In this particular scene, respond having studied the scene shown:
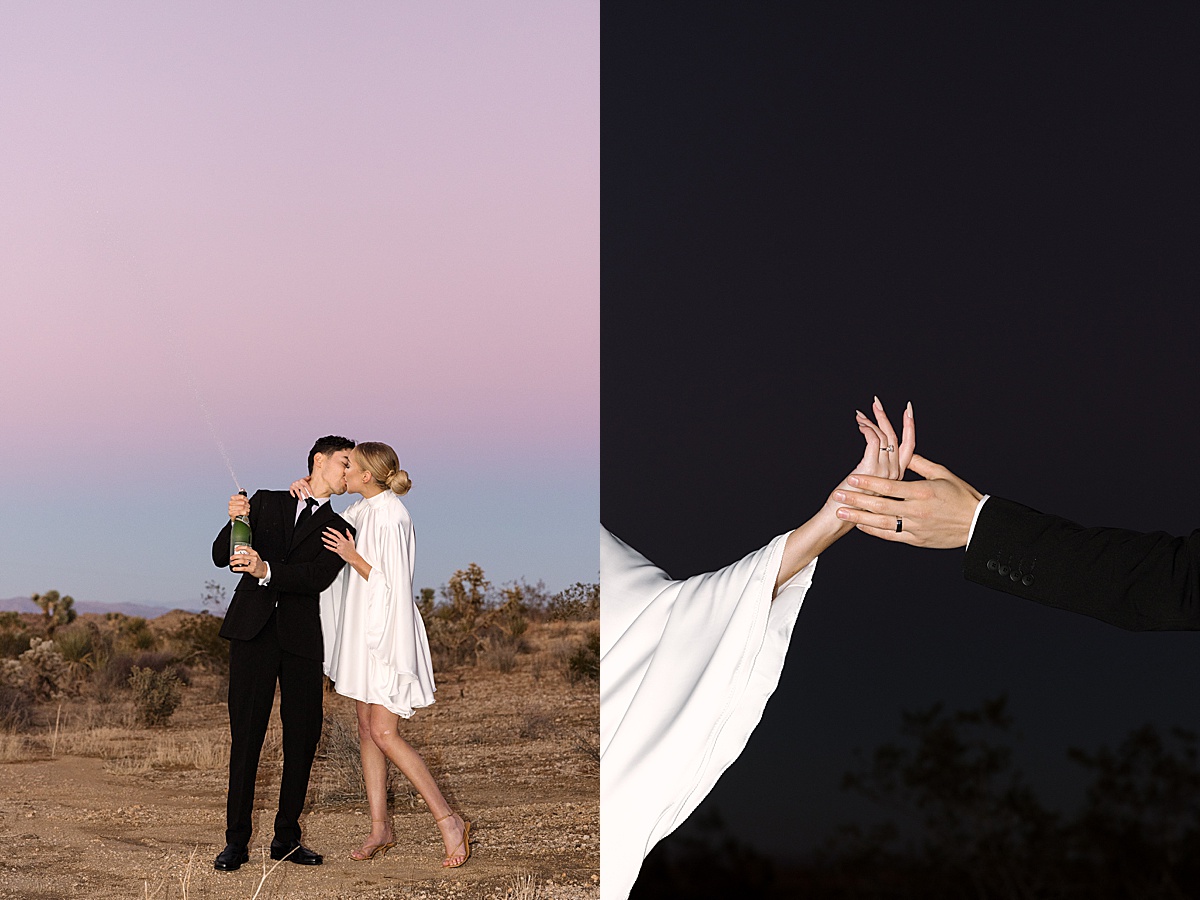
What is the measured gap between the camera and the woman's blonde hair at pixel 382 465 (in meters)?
3.55

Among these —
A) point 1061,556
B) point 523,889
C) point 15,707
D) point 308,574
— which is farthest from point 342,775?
point 1061,556

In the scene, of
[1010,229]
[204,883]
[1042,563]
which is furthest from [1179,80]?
[204,883]

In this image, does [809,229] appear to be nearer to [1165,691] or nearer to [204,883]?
[1165,691]

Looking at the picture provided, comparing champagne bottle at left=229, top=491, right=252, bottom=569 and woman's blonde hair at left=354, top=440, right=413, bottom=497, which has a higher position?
woman's blonde hair at left=354, top=440, right=413, bottom=497

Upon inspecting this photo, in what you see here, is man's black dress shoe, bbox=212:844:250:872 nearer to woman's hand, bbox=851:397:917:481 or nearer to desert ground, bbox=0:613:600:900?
desert ground, bbox=0:613:600:900

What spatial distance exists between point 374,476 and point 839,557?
1.64m

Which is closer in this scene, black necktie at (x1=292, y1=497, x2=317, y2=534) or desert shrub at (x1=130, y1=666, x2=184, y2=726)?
black necktie at (x1=292, y1=497, x2=317, y2=534)

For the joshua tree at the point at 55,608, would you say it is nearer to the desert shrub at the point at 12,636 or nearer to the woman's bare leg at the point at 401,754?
the desert shrub at the point at 12,636

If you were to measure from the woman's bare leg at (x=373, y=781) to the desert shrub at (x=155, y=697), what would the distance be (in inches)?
134

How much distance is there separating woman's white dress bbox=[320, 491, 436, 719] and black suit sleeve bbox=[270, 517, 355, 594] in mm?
122

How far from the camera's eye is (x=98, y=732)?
652 cm

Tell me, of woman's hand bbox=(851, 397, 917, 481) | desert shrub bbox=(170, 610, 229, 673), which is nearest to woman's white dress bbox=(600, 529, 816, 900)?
woman's hand bbox=(851, 397, 917, 481)

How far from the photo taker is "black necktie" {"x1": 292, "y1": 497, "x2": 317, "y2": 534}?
141 inches

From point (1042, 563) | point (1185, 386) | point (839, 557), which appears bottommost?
point (839, 557)
